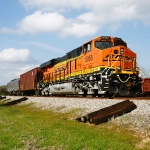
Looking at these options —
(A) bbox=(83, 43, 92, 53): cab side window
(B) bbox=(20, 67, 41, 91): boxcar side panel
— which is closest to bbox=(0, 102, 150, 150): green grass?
(A) bbox=(83, 43, 92, 53): cab side window

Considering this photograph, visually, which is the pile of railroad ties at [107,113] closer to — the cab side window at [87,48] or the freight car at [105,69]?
the freight car at [105,69]

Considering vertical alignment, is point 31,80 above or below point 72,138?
above

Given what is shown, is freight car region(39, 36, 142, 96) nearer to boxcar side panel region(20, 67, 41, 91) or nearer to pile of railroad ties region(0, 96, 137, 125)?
pile of railroad ties region(0, 96, 137, 125)

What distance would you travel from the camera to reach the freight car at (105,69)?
16297 millimetres

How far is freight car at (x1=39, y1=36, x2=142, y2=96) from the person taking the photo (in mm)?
16297

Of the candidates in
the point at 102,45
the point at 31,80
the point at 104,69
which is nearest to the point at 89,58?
the point at 102,45

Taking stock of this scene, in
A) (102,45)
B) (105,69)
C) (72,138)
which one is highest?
(102,45)

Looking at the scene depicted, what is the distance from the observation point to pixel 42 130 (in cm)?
913

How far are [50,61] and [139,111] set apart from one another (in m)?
21.2

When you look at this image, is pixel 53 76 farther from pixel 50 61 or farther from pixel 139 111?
pixel 139 111

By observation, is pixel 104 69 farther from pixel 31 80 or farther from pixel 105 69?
pixel 31 80

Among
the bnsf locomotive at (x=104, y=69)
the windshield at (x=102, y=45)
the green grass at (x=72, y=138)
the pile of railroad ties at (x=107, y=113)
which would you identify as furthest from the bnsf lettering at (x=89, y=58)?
the green grass at (x=72, y=138)

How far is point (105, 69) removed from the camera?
1658cm

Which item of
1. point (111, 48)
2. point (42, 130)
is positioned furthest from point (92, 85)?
point (42, 130)
